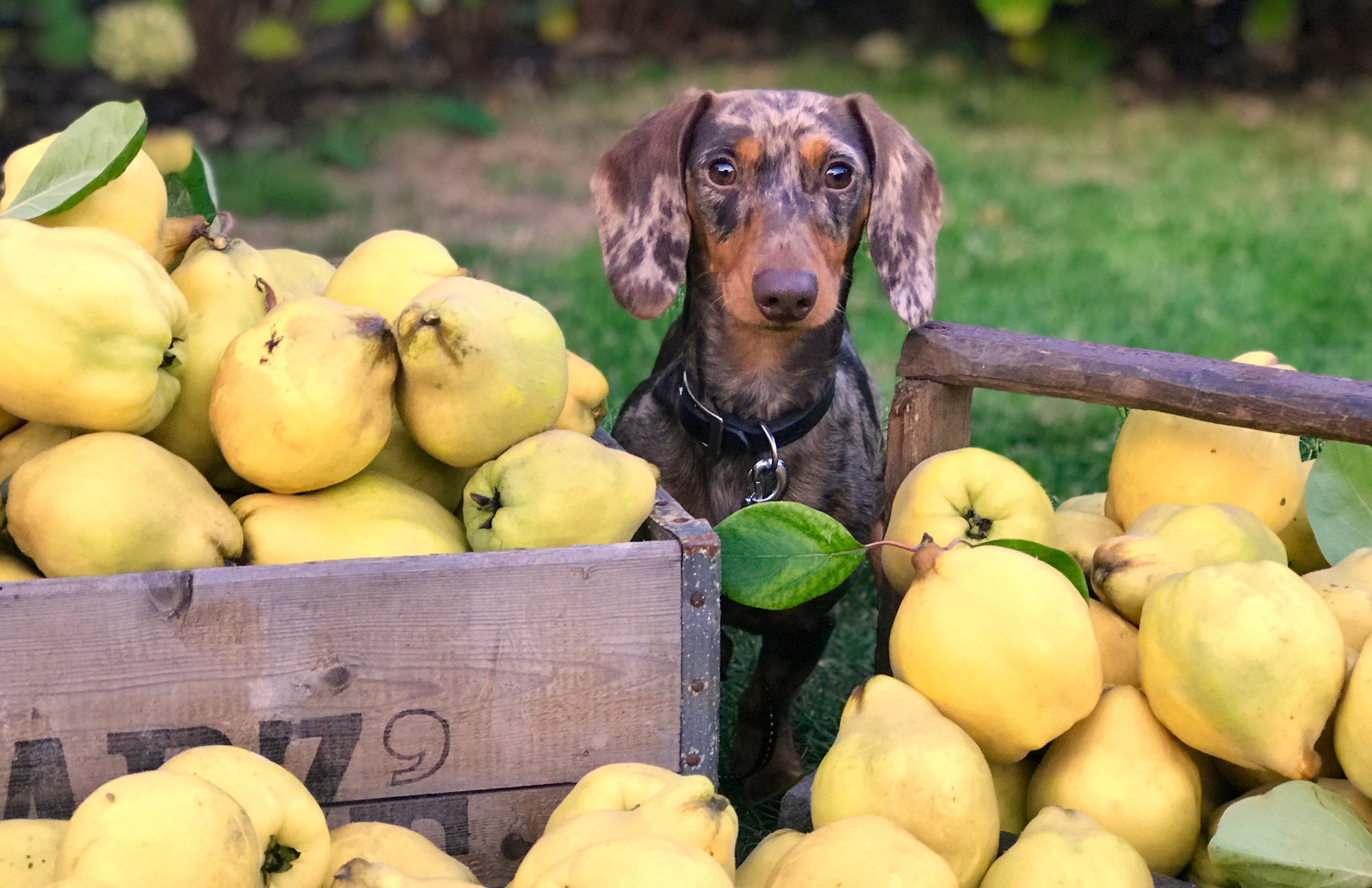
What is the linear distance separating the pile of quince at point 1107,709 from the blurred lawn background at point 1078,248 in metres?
0.86

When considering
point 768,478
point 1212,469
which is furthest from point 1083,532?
point 768,478

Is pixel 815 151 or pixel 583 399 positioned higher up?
pixel 815 151

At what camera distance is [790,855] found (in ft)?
4.47

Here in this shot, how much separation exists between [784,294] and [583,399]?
0.46 metres

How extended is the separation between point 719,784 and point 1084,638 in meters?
1.13

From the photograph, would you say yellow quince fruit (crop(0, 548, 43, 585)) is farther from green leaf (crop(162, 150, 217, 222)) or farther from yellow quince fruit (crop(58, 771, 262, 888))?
green leaf (crop(162, 150, 217, 222))

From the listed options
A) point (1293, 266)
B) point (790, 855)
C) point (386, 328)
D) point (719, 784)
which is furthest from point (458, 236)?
point (790, 855)

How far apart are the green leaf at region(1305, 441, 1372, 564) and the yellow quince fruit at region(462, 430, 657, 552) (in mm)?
948

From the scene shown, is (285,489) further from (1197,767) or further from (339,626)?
(1197,767)

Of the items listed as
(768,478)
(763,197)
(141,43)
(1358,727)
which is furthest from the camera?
(141,43)

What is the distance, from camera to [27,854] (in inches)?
50.7

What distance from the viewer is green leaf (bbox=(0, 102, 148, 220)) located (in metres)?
1.66

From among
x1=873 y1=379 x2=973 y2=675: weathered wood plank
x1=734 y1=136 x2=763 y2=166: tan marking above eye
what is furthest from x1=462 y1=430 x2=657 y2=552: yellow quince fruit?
x1=734 y1=136 x2=763 y2=166: tan marking above eye

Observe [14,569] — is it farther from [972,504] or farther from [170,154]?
[972,504]
